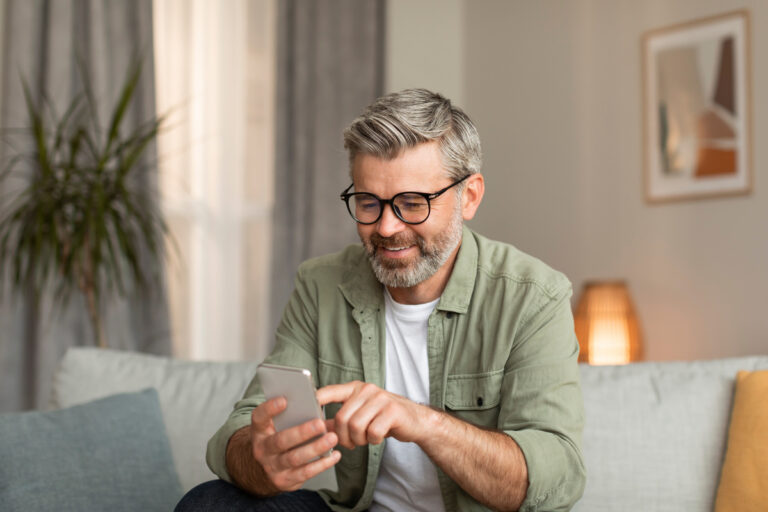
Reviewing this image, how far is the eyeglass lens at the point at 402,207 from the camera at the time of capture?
145 centimetres

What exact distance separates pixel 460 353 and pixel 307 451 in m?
0.43

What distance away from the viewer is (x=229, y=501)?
54.3 inches

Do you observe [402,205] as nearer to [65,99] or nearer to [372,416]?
[372,416]

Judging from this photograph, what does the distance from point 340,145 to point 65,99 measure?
137cm

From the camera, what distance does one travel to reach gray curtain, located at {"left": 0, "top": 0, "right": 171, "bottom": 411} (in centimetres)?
296

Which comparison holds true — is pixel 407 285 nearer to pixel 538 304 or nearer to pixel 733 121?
pixel 538 304

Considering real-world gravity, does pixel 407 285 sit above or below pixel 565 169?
→ below

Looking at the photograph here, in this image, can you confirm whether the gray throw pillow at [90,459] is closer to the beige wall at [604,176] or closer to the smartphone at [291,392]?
the smartphone at [291,392]

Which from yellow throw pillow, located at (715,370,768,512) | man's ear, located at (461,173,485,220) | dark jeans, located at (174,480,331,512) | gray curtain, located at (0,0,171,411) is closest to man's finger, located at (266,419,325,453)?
dark jeans, located at (174,480,331,512)

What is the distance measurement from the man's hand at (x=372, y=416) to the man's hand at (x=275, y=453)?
0.08ft

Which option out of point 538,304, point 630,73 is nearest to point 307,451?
point 538,304

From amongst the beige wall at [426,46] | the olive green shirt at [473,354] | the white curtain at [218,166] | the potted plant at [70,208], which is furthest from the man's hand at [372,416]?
the beige wall at [426,46]

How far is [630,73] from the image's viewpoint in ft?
12.7

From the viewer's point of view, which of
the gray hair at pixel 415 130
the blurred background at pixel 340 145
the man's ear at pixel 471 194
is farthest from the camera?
the blurred background at pixel 340 145
